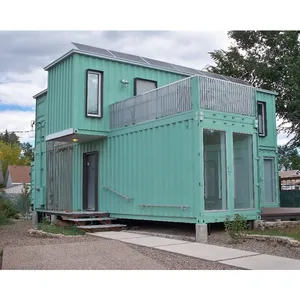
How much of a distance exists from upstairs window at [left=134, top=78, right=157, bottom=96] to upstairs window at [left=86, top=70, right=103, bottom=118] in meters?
1.27

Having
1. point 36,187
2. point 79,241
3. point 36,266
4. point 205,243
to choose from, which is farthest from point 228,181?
point 36,187

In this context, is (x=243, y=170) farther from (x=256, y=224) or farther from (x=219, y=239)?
(x=219, y=239)

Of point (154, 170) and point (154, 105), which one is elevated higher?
point (154, 105)

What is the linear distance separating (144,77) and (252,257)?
327 inches

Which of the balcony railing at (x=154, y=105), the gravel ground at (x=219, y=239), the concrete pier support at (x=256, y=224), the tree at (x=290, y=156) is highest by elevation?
the balcony railing at (x=154, y=105)

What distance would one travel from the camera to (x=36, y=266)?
20.6ft

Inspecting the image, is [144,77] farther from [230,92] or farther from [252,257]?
[252,257]

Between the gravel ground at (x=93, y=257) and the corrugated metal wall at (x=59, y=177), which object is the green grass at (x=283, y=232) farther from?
the corrugated metal wall at (x=59, y=177)

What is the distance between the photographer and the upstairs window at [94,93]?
1263cm

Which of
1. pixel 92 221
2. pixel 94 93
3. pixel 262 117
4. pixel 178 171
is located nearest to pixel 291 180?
pixel 262 117

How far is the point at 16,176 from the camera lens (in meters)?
42.4

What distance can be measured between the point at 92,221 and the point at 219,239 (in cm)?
419

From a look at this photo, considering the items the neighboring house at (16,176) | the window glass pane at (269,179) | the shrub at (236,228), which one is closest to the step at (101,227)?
the shrub at (236,228)

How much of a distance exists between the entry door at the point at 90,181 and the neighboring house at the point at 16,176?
28856 millimetres
